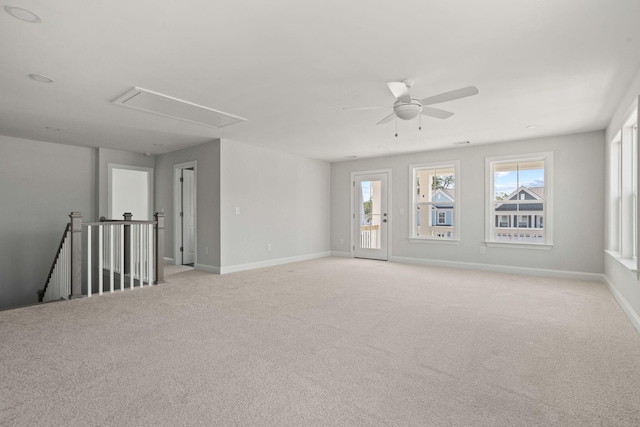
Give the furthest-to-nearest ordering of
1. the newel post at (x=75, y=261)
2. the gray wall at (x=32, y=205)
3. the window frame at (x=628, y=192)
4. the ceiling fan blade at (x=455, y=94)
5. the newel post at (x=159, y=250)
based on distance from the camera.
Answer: the gray wall at (x=32, y=205) → the newel post at (x=159, y=250) → the newel post at (x=75, y=261) → the window frame at (x=628, y=192) → the ceiling fan blade at (x=455, y=94)

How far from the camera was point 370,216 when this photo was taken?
315 inches

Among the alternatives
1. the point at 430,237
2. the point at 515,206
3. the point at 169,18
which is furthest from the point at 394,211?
the point at 169,18

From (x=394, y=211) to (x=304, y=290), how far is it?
361 centimetres

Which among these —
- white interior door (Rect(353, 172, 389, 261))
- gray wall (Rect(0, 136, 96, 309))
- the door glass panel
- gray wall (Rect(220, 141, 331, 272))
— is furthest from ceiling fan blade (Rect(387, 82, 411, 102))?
gray wall (Rect(0, 136, 96, 309))

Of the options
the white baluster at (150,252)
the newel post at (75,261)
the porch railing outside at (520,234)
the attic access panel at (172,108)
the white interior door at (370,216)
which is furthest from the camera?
the white interior door at (370,216)

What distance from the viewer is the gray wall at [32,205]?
19.0 ft

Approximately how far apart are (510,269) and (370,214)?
3.11 m

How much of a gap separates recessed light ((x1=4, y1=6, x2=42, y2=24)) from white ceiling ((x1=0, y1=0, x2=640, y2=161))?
53mm

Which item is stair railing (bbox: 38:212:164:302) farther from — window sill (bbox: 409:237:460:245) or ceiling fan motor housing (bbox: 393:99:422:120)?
window sill (bbox: 409:237:460:245)

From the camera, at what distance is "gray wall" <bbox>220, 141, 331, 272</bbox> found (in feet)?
20.2

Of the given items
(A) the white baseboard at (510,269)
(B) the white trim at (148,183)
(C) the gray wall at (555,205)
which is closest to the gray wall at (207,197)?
(B) the white trim at (148,183)

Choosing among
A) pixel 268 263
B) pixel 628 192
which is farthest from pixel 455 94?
pixel 268 263

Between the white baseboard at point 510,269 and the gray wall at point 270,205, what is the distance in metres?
2.21

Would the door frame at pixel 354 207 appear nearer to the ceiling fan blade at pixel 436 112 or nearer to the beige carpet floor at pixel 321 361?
the beige carpet floor at pixel 321 361
